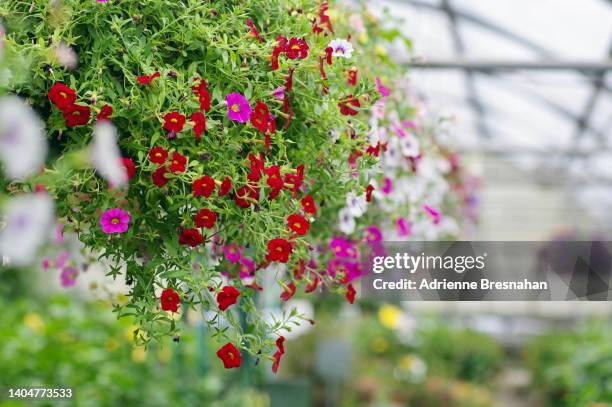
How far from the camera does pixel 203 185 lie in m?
0.86

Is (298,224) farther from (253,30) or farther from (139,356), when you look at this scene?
(139,356)

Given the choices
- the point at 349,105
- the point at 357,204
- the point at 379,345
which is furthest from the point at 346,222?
the point at 379,345

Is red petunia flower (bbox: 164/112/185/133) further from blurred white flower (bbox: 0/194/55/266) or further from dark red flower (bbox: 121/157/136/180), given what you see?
blurred white flower (bbox: 0/194/55/266)

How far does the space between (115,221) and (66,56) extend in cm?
20

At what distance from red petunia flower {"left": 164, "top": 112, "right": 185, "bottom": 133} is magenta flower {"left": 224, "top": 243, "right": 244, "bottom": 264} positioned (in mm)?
231

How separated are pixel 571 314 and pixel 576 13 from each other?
7.40m

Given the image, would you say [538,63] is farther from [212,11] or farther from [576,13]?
[212,11]

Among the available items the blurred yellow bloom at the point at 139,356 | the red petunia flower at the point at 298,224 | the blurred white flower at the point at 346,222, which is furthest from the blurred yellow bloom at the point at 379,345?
the red petunia flower at the point at 298,224

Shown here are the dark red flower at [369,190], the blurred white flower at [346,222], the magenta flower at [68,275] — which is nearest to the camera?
the dark red flower at [369,190]

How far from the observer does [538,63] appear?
3.38 meters

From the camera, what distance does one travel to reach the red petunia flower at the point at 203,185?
856 millimetres

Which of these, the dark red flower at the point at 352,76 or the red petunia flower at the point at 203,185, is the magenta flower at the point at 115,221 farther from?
the dark red flower at the point at 352,76

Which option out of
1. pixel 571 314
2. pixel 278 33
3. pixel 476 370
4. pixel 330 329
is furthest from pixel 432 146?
pixel 571 314

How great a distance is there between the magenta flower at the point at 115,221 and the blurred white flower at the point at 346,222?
0.40m
